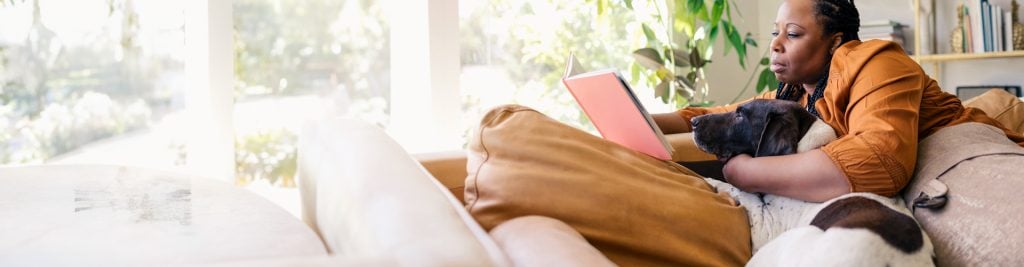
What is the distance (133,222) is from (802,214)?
1085mm

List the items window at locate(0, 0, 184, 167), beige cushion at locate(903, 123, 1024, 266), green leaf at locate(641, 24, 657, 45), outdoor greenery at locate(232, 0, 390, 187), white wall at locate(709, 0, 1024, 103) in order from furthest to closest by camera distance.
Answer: white wall at locate(709, 0, 1024, 103) → green leaf at locate(641, 24, 657, 45) → outdoor greenery at locate(232, 0, 390, 187) → window at locate(0, 0, 184, 167) → beige cushion at locate(903, 123, 1024, 266)

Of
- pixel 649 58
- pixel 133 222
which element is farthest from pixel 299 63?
pixel 133 222

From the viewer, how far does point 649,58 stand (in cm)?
383

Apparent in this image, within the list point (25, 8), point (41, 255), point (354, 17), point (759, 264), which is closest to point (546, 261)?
point (759, 264)

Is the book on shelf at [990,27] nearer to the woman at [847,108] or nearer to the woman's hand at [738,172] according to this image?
the woman at [847,108]

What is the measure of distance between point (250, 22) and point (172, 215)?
83.7 inches

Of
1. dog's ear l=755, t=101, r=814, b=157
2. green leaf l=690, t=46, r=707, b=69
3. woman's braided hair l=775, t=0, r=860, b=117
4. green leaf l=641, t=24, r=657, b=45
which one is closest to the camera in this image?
dog's ear l=755, t=101, r=814, b=157

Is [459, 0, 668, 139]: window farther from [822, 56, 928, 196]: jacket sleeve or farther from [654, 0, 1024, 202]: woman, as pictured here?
[822, 56, 928, 196]: jacket sleeve

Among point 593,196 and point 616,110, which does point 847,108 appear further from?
point 593,196

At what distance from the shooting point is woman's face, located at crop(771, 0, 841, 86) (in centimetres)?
199

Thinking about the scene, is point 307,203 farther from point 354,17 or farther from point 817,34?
point 354,17

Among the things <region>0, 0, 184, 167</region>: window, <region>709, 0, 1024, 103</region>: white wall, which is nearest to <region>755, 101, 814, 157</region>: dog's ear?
<region>0, 0, 184, 167</region>: window

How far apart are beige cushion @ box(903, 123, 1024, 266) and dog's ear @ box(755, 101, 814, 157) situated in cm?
21

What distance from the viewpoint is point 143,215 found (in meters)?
1.11
